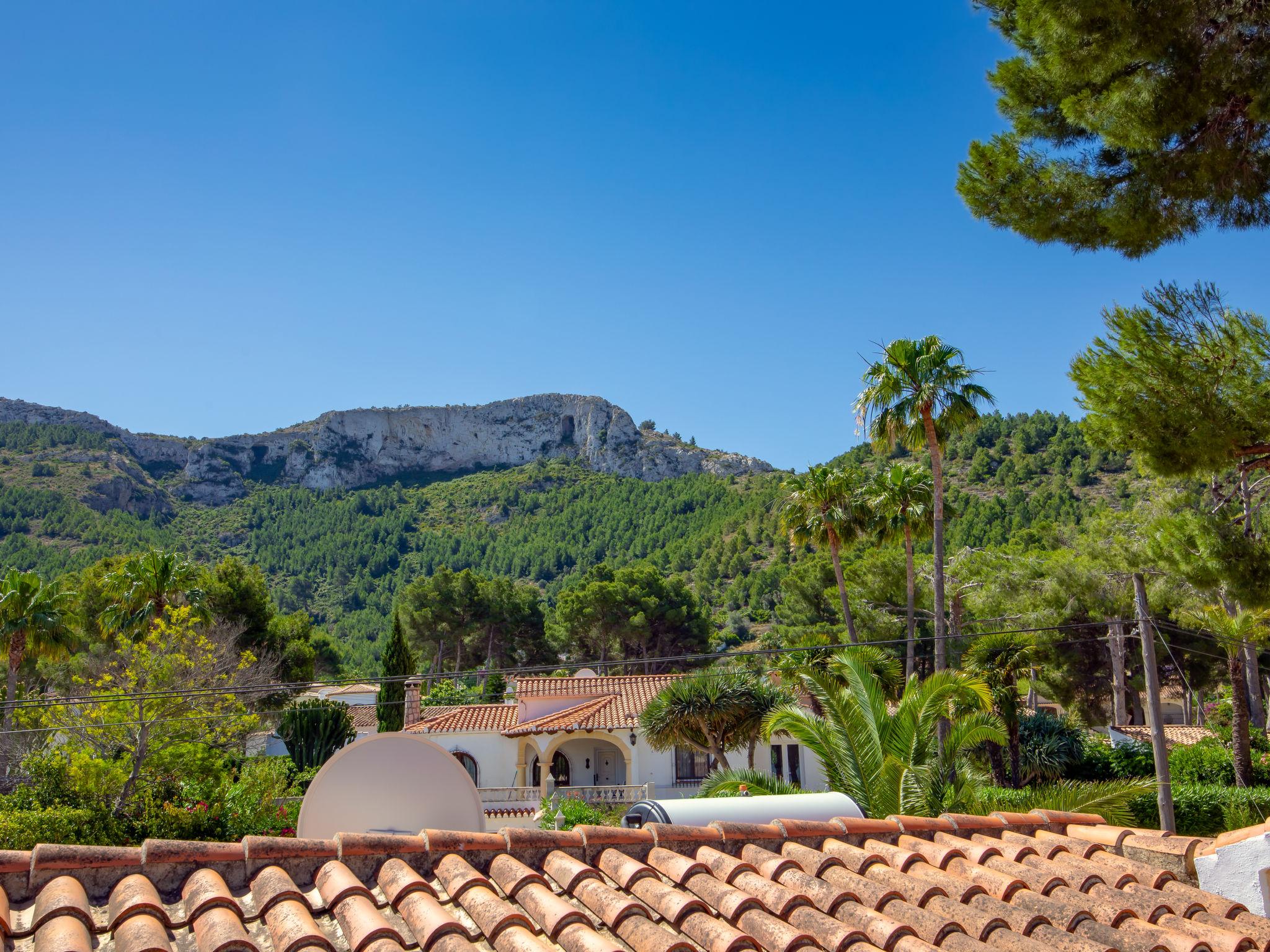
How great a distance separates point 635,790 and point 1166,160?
88.7 ft

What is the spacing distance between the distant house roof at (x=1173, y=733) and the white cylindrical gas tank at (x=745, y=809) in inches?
976

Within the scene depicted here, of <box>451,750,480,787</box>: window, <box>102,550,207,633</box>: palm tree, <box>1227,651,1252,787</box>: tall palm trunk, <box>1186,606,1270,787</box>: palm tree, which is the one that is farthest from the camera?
<box>451,750,480,787</box>: window

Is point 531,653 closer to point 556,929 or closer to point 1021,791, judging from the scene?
point 1021,791

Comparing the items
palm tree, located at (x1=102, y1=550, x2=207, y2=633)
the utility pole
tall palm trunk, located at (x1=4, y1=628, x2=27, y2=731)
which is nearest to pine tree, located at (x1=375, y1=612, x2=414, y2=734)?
palm tree, located at (x1=102, y1=550, x2=207, y2=633)

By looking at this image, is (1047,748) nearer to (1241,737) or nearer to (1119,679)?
(1241,737)

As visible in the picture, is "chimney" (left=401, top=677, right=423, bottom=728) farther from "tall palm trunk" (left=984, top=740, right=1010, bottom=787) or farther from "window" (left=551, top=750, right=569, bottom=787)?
"tall palm trunk" (left=984, top=740, right=1010, bottom=787)

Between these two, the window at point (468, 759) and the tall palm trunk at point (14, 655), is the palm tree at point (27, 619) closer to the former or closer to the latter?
the tall palm trunk at point (14, 655)

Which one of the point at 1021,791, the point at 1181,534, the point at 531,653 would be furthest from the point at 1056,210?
the point at 531,653

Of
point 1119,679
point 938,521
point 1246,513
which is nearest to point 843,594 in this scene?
point 938,521

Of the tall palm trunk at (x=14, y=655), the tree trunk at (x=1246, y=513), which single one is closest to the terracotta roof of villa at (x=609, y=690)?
the tall palm trunk at (x=14, y=655)

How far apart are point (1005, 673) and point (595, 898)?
23220mm

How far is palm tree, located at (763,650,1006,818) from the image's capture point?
43.9ft

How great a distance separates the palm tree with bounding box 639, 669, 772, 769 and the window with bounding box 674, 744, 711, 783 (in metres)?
8.05

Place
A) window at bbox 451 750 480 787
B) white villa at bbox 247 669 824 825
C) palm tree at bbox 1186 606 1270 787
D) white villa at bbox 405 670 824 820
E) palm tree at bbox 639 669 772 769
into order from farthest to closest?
window at bbox 451 750 480 787 < white villa at bbox 405 670 824 820 < white villa at bbox 247 669 824 825 < palm tree at bbox 639 669 772 769 < palm tree at bbox 1186 606 1270 787
